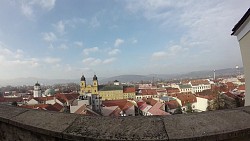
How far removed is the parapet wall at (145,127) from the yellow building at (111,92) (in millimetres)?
83209

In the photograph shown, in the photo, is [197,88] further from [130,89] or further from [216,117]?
[216,117]

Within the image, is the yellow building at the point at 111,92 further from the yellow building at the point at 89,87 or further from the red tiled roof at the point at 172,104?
the red tiled roof at the point at 172,104

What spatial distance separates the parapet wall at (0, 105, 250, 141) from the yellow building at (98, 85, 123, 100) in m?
83.2

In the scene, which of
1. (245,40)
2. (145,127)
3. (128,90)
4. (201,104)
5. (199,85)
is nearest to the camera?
(145,127)

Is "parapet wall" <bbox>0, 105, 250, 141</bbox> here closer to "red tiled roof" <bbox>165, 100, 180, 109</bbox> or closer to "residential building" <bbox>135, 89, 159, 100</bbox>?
"red tiled roof" <bbox>165, 100, 180, 109</bbox>

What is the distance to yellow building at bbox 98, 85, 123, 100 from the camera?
280 ft

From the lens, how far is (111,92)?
287 feet

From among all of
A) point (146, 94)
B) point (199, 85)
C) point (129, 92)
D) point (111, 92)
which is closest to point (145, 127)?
point (111, 92)

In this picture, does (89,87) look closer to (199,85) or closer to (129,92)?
(129,92)

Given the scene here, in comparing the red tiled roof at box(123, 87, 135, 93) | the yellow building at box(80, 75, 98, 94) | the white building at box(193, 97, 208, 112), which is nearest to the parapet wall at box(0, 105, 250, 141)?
the white building at box(193, 97, 208, 112)

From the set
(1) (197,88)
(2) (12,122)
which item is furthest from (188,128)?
(1) (197,88)

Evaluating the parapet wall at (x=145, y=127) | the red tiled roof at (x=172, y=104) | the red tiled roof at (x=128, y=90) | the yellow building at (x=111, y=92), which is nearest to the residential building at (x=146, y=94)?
the red tiled roof at (x=128, y=90)

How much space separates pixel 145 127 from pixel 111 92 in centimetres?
8645

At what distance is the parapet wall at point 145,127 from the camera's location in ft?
4.61
